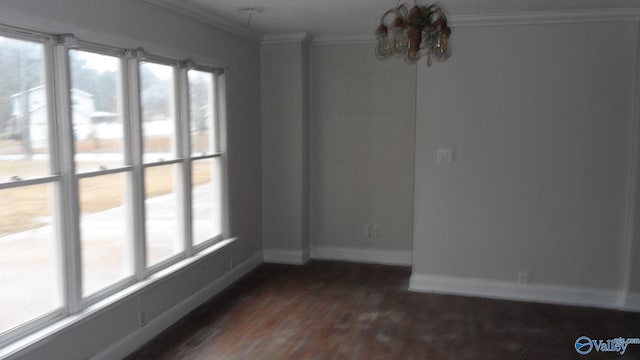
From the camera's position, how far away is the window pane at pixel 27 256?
2764mm

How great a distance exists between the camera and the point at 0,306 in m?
2.75

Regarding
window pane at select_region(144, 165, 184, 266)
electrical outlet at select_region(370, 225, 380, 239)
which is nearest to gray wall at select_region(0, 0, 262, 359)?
window pane at select_region(144, 165, 184, 266)

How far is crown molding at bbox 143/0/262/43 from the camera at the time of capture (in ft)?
13.2

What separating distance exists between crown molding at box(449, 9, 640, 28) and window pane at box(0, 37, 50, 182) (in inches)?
130

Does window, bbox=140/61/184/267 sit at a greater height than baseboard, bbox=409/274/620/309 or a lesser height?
greater

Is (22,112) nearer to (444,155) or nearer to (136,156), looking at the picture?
(136,156)

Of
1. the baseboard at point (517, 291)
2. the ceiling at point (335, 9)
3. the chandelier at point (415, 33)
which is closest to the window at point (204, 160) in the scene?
the ceiling at point (335, 9)

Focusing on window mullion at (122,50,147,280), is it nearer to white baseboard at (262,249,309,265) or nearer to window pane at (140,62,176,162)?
window pane at (140,62,176,162)

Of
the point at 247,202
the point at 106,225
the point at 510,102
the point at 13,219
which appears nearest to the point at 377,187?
the point at 247,202

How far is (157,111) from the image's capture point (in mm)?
4105

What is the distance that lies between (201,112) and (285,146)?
136 cm

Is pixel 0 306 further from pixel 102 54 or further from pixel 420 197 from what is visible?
pixel 420 197

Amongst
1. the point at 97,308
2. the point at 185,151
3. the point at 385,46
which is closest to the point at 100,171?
the point at 97,308

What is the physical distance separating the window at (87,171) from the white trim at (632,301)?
3.68 m
